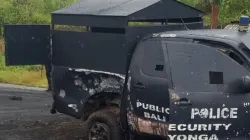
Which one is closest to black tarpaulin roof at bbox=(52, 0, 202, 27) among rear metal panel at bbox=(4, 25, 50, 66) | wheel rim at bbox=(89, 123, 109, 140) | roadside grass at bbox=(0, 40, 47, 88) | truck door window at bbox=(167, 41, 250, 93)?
rear metal panel at bbox=(4, 25, 50, 66)

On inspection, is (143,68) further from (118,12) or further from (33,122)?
(33,122)

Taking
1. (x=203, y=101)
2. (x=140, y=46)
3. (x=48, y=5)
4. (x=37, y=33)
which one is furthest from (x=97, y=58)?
(x=48, y=5)

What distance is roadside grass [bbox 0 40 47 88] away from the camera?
55.5ft

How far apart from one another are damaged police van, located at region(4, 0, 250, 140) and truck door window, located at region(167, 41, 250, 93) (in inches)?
0.4

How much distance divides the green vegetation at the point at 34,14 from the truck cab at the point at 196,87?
993 cm

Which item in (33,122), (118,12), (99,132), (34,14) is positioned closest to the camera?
(118,12)

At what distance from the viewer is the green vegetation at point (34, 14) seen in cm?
1655

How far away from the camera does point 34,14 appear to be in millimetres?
30844

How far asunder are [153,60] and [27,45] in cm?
253

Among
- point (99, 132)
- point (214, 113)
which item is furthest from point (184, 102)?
point (99, 132)

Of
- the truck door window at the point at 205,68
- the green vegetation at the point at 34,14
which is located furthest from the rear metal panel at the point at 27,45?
the green vegetation at the point at 34,14

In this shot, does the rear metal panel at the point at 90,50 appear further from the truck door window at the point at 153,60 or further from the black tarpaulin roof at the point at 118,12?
the truck door window at the point at 153,60

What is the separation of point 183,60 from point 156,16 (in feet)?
4.89

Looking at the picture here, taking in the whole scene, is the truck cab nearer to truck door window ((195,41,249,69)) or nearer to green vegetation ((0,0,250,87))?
→ truck door window ((195,41,249,69))
